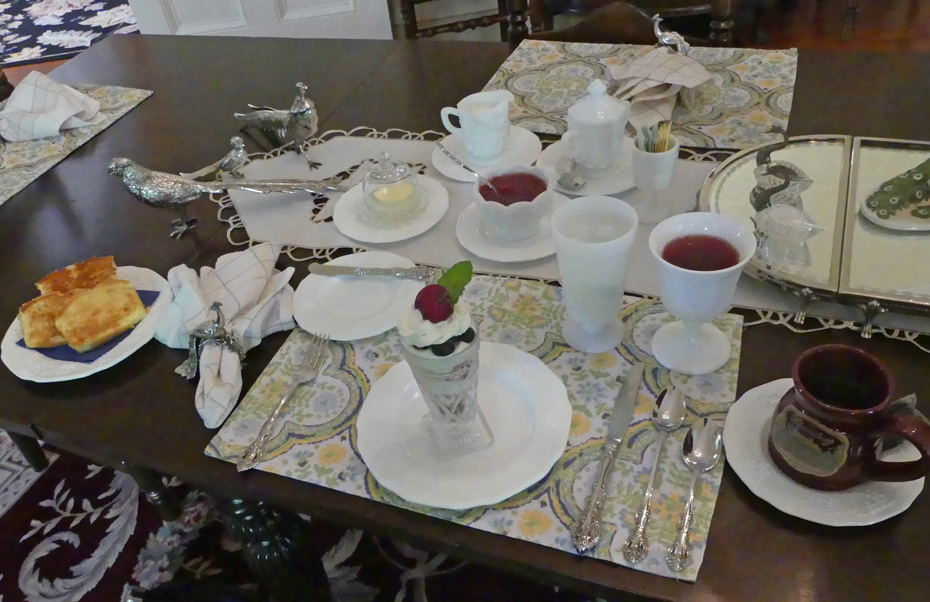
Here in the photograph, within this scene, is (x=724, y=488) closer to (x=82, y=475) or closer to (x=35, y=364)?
(x=35, y=364)

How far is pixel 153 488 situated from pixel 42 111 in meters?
0.83

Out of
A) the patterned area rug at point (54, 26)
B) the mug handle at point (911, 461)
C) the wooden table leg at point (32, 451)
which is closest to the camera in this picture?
the mug handle at point (911, 461)

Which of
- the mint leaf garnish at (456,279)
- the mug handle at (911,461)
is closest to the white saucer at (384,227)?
the mint leaf garnish at (456,279)

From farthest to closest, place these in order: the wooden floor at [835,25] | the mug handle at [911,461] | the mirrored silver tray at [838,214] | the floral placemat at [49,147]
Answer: the wooden floor at [835,25] → the floral placemat at [49,147] → the mirrored silver tray at [838,214] → the mug handle at [911,461]

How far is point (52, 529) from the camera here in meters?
1.43

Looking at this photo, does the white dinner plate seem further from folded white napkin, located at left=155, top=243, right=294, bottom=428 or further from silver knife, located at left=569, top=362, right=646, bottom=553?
silver knife, located at left=569, top=362, right=646, bottom=553

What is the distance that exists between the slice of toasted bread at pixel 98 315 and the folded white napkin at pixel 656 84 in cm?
78

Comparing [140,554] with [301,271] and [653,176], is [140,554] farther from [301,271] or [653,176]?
[653,176]

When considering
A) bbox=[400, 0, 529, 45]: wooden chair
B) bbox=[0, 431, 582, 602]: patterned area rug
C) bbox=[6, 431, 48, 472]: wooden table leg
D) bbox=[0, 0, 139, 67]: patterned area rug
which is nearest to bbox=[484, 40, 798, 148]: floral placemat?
bbox=[400, 0, 529, 45]: wooden chair

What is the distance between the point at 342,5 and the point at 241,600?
2.06 m

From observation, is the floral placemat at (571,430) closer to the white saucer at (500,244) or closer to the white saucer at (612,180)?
the white saucer at (500,244)

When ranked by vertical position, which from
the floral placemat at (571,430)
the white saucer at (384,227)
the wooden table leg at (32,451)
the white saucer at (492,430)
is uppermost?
the white saucer at (384,227)

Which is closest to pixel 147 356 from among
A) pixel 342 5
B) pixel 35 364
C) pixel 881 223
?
pixel 35 364

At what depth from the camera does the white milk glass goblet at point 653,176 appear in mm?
827
